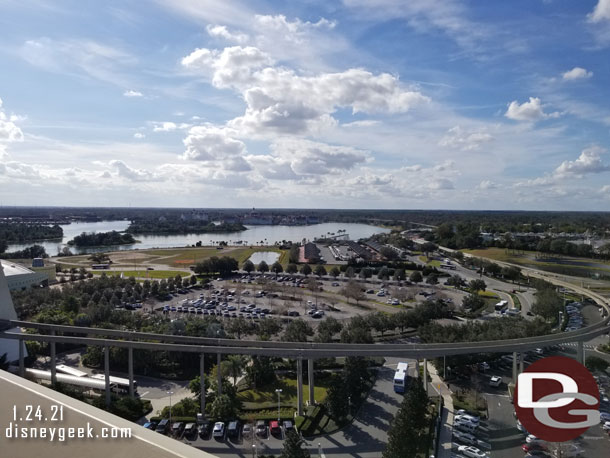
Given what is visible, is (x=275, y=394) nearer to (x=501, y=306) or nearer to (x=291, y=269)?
(x=501, y=306)

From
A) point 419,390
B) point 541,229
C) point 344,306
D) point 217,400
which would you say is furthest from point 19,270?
point 541,229

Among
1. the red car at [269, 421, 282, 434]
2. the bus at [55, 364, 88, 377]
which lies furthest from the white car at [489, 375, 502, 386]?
the bus at [55, 364, 88, 377]

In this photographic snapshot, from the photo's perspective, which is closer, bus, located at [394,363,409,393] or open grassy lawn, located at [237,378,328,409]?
open grassy lawn, located at [237,378,328,409]

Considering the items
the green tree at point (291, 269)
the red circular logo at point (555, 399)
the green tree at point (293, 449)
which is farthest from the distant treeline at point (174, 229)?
the red circular logo at point (555, 399)

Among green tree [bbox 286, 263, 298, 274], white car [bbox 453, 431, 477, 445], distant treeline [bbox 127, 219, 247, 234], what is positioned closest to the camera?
white car [bbox 453, 431, 477, 445]

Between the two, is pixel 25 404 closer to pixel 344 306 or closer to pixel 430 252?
pixel 344 306

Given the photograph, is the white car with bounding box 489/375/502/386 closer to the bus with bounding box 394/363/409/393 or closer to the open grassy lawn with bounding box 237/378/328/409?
the bus with bounding box 394/363/409/393
